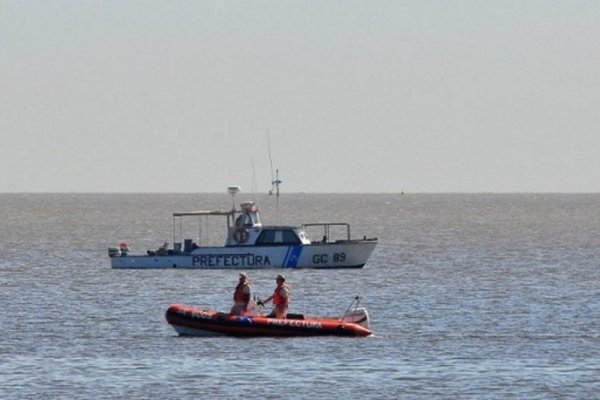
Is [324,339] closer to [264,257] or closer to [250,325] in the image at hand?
[250,325]

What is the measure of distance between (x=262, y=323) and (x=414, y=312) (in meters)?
12.4

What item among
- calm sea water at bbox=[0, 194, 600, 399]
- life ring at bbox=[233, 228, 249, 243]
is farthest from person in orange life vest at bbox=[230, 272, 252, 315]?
life ring at bbox=[233, 228, 249, 243]

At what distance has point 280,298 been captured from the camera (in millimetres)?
52594

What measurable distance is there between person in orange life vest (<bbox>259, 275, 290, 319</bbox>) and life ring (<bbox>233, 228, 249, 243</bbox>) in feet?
102

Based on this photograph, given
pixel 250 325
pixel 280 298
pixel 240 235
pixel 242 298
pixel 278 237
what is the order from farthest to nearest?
1. pixel 278 237
2. pixel 240 235
3. pixel 242 298
4. pixel 250 325
5. pixel 280 298

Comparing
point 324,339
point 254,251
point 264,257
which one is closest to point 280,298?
point 324,339

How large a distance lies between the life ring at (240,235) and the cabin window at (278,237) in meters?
0.64

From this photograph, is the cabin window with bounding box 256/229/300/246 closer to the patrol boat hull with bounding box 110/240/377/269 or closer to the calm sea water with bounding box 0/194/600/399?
the patrol boat hull with bounding box 110/240/377/269

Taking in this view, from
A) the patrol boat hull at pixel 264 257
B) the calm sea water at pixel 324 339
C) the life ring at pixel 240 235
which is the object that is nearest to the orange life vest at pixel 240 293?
the calm sea water at pixel 324 339

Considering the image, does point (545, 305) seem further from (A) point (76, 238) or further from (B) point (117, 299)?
(A) point (76, 238)

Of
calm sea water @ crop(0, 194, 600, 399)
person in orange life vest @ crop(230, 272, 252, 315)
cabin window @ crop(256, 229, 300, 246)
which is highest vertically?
cabin window @ crop(256, 229, 300, 246)

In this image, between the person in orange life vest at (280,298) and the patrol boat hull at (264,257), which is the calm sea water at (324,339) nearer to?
the patrol boat hull at (264,257)

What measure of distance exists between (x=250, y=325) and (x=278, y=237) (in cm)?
3240

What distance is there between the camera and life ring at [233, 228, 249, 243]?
84.3 m
